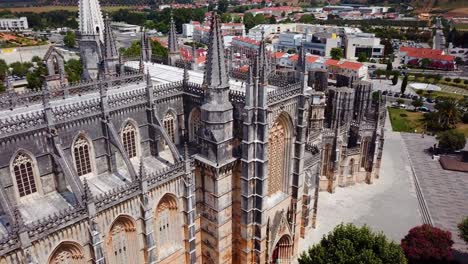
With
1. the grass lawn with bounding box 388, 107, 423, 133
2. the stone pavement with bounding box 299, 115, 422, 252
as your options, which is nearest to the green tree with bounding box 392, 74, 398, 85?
the grass lawn with bounding box 388, 107, 423, 133

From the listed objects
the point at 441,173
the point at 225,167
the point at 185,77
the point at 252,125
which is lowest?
the point at 441,173

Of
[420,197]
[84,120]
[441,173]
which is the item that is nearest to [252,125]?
[84,120]

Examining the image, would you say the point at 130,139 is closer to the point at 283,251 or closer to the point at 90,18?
the point at 90,18

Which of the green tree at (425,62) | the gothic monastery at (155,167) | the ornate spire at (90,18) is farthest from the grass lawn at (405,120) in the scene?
the ornate spire at (90,18)

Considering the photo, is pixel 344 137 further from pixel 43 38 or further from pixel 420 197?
pixel 43 38

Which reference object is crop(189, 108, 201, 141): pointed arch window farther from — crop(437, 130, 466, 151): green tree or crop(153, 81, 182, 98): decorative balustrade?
crop(437, 130, 466, 151): green tree

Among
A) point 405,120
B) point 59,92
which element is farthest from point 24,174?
point 405,120

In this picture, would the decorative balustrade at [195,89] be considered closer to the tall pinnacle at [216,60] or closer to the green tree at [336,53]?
the tall pinnacle at [216,60]
